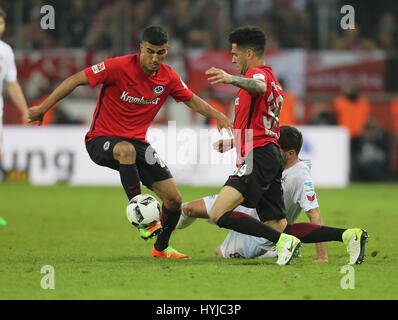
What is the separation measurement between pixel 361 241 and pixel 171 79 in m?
2.29

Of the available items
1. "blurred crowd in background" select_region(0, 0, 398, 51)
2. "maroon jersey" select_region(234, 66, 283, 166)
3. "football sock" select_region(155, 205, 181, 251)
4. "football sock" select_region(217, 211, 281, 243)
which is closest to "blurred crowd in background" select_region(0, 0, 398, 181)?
"blurred crowd in background" select_region(0, 0, 398, 51)

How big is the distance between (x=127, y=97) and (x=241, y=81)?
1482 millimetres

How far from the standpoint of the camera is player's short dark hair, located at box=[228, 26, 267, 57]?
6.53 metres

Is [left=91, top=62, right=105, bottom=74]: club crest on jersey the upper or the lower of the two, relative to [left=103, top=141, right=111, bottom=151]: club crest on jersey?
upper

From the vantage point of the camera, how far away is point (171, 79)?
24.0ft

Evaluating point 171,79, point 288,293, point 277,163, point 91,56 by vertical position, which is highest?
point 91,56

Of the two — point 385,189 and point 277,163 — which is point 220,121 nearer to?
point 277,163

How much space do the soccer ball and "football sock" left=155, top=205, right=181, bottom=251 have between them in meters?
0.49

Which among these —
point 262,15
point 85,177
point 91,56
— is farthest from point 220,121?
point 262,15

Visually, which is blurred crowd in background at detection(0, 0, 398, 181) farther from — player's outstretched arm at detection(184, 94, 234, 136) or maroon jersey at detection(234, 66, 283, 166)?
maroon jersey at detection(234, 66, 283, 166)

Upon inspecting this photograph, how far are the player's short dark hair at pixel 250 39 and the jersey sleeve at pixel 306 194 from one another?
3.85 ft

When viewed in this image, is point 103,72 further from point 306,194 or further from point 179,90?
point 306,194

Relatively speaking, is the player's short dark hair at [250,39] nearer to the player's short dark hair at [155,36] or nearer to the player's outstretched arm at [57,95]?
the player's short dark hair at [155,36]

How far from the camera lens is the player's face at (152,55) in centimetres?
699
